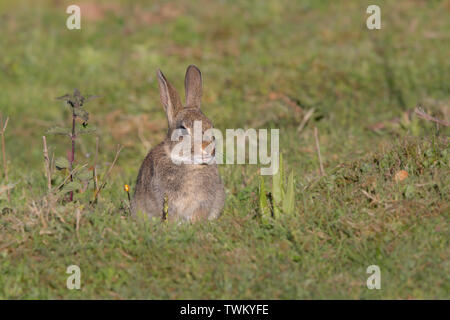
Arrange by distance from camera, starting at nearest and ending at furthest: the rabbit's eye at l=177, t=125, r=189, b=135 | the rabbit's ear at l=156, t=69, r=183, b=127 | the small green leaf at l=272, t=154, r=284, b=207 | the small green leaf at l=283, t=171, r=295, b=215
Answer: the small green leaf at l=283, t=171, r=295, b=215 → the small green leaf at l=272, t=154, r=284, b=207 → the rabbit's eye at l=177, t=125, r=189, b=135 → the rabbit's ear at l=156, t=69, r=183, b=127

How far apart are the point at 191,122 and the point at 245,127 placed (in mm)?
2622

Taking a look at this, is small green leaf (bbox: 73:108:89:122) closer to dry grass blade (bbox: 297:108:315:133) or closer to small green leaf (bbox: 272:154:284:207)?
small green leaf (bbox: 272:154:284:207)

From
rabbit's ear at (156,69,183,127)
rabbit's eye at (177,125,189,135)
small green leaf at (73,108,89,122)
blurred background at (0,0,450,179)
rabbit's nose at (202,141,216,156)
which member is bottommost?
rabbit's nose at (202,141,216,156)

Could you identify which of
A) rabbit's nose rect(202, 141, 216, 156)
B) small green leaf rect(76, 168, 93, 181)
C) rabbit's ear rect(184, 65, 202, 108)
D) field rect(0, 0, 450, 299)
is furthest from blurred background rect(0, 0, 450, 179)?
rabbit's nose rect(202, 141, 216, 156)

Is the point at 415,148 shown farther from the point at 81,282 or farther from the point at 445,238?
the point at 81,282

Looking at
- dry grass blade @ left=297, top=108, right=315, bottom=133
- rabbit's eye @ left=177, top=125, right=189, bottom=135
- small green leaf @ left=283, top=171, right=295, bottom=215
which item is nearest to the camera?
small green leaf @ left=283, top=171, right=295, bottom=215

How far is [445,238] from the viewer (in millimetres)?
4293

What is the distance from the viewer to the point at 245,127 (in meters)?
7.53

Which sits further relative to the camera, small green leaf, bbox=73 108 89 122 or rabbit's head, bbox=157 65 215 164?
small green leaf, bbox=73 108 89 122

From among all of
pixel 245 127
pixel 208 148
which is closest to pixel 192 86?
pixel 208 148

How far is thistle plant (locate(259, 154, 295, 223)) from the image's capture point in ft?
15.5

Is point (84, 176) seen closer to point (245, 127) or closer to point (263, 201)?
point (263, 201)

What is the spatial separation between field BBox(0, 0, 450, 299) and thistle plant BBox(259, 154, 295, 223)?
0.08 meters

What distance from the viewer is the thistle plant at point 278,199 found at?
186 inches
